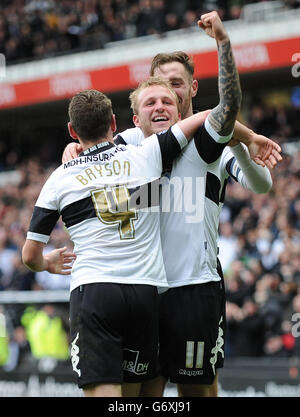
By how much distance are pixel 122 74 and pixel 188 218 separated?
46.3 ft

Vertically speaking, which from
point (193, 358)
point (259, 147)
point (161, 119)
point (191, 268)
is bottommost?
point (193, 358)

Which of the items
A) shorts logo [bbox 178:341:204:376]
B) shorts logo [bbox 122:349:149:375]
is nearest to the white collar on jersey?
shorts logo [bbox 122:349:149:375]

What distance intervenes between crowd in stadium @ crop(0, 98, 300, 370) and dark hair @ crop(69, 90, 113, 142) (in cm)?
613

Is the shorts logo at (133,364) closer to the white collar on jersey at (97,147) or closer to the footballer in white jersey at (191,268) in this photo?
the footballer in white jersey at (191,268)

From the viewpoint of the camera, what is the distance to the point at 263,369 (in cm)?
992

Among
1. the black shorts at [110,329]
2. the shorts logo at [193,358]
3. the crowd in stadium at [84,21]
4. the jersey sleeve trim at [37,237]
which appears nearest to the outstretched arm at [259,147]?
the black shorts at [110,329]

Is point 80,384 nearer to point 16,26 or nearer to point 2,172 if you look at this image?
point 2,172

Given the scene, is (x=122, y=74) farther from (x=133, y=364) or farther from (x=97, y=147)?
(x=133, y=364)

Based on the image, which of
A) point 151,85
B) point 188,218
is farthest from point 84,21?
point 188,218

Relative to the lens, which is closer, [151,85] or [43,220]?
[43,220]

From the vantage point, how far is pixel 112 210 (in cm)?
431

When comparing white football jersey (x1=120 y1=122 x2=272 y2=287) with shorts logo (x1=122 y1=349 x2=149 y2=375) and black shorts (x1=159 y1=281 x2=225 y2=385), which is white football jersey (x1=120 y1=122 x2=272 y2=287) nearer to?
black shorts (x1=159 y1=281 x2=225 y2=385)

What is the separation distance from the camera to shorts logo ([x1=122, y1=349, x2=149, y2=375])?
434 cm

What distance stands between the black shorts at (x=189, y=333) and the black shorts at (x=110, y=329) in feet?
0.84
